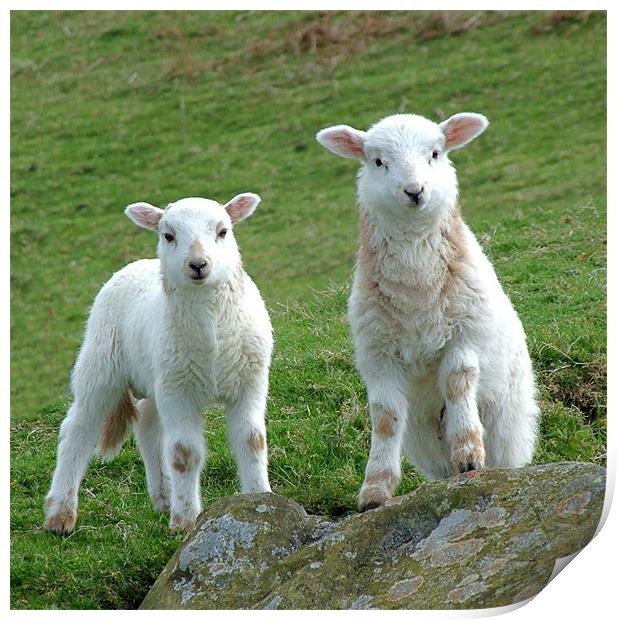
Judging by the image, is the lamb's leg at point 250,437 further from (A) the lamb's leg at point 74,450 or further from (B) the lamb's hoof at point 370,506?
(A) the lamb's leg at point 74,450

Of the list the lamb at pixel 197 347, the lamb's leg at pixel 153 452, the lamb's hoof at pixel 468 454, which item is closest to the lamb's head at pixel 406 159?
the lamb at pixel 197 347

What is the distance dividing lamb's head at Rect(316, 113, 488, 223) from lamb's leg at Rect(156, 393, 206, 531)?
70.5 inches

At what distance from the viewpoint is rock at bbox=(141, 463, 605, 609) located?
240 inches

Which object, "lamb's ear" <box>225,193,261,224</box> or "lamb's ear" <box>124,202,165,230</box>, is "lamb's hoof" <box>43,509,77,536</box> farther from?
"lamb's ear" <box>225,193,261,224</box>

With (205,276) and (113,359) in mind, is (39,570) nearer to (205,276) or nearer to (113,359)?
(113,359)

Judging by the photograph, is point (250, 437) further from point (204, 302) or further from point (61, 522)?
point (61, 522)

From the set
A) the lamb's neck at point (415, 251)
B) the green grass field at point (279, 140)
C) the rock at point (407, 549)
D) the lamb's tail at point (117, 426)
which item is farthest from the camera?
the green grass field at point (279, 140)

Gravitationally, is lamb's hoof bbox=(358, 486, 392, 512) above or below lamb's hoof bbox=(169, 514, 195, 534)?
above

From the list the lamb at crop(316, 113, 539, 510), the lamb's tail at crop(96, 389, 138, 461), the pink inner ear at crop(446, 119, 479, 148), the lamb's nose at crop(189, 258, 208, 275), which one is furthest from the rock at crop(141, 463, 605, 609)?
the pink inner ear at crop(446, 119, 479, 148)

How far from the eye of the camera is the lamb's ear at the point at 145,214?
24.6 feet

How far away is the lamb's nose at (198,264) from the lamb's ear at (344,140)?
1.03m

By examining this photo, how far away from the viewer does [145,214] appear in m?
7.53

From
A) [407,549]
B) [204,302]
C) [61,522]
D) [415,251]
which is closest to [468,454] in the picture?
[407,549]

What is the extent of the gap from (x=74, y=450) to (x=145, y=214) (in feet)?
5.92
